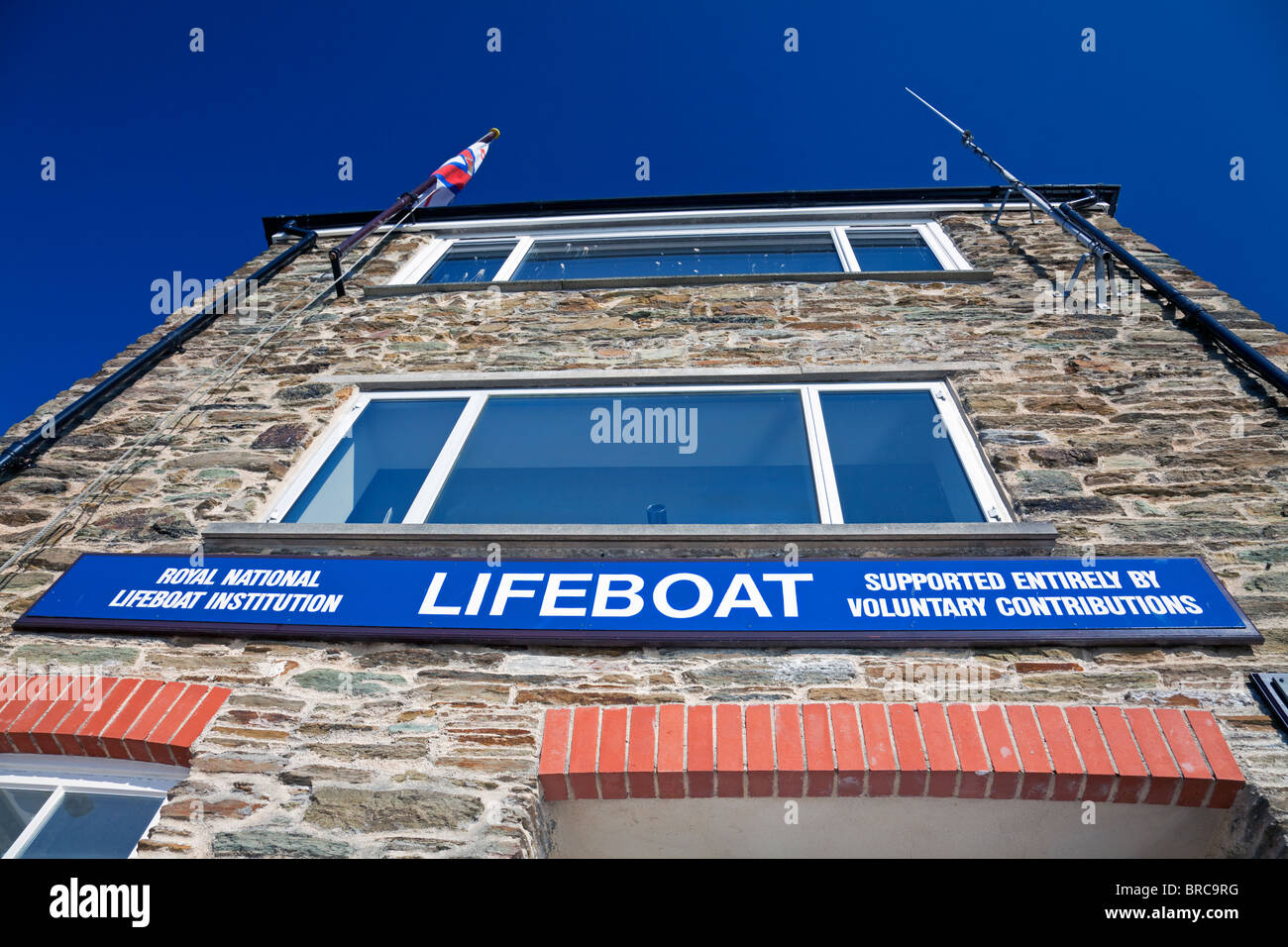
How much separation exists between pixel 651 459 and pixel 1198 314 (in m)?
3.75

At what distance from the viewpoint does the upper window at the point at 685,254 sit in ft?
23.5

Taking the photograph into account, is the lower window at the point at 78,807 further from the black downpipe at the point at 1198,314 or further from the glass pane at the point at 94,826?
the black downpipe at the point at 1198,314

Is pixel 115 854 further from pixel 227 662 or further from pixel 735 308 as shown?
pixel 735 308

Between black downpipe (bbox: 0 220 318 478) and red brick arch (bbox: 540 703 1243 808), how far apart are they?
13.1 feet

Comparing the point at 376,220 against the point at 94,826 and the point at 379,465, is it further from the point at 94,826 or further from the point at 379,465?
the point at 94,826

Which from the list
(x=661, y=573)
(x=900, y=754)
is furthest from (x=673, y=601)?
(x=900, y=754)

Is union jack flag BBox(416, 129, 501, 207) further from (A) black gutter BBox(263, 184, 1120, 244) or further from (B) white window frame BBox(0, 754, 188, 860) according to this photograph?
(B) white window frame BBox(0, 754, 188, 860)

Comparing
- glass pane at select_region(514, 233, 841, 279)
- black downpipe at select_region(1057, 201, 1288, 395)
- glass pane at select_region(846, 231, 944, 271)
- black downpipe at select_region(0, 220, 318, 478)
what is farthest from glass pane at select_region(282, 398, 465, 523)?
black downpipe at select_region(1057, 201, 1288, 395)

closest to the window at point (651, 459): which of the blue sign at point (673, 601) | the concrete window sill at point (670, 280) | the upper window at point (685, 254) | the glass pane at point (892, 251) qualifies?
the blue sign at point (673, 601)

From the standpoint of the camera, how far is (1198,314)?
5309 millimetres

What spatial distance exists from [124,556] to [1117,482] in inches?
203

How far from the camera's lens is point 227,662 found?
11.7 ft

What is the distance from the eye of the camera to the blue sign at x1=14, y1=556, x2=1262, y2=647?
11.2ft

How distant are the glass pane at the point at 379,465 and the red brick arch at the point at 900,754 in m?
2.03
